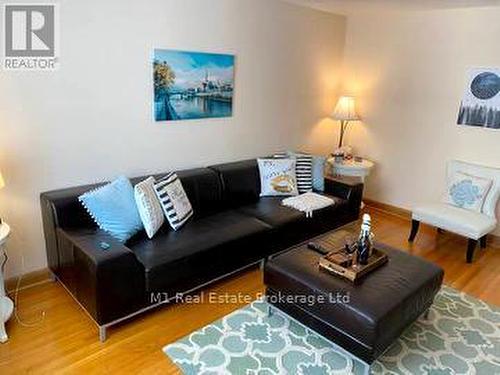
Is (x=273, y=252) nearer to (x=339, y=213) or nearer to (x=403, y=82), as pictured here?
(x=339, y=213)

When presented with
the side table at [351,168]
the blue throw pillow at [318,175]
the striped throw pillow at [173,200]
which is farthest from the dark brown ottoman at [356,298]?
the side table at [351,168]

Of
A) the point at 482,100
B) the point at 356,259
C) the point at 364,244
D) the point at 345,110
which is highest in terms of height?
the point at 482,100

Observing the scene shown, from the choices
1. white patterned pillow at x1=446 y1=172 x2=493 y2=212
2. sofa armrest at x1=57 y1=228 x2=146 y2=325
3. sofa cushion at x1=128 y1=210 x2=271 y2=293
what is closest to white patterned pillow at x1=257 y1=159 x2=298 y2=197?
sofa cushion at x1=128 y1=210 x2=271 y2=293

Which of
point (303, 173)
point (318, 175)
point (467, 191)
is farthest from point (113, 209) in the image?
point (467, 191)

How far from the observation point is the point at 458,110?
Result: 404cm

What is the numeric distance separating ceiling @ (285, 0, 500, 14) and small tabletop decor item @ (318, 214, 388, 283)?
2.54 metres

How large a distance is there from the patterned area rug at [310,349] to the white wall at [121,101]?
59.1 inches

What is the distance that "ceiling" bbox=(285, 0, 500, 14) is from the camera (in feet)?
11.7

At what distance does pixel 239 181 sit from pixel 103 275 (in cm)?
176

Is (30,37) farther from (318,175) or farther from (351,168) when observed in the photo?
(351,168)

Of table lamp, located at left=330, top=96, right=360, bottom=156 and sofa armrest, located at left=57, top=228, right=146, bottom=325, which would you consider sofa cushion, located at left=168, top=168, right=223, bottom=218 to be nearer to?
sofa armrest, located at left=57, top=228, right=146, bottom=325

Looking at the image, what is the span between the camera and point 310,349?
2309 mm

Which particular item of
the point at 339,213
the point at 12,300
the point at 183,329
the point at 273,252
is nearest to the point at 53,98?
the point at 12,300

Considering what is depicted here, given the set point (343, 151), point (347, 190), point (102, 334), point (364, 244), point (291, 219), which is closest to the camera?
point (102, 334)
